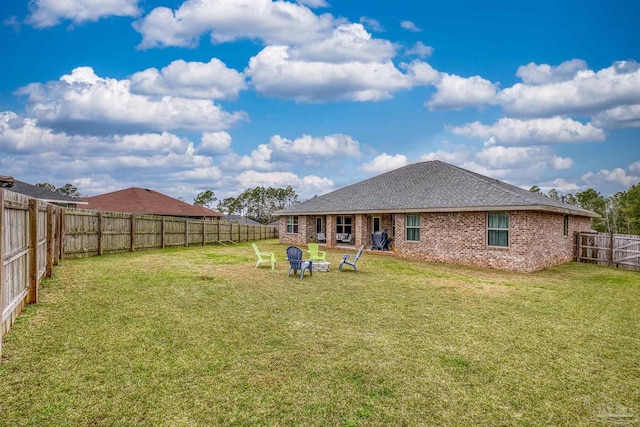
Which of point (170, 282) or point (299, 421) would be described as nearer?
point (299, 421)

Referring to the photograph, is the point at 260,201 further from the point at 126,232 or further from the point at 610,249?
the point at 610,249

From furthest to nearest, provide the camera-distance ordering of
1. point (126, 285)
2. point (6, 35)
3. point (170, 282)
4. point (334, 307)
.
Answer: point (6, 35), point (170, 282), point (126, 285), point (334, 307)

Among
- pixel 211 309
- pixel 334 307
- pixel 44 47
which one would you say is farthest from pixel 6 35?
pixel 334 307

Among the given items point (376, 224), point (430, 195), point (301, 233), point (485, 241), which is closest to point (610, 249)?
point (485, 241)

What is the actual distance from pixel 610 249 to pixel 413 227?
30.2 feet

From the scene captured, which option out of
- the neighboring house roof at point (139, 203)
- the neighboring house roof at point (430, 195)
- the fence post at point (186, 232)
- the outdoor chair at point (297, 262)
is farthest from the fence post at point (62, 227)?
the neighboring house roof at point (139, 203)

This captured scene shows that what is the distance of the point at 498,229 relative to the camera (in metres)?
14.6

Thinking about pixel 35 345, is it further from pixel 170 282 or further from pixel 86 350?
pixel 170 282

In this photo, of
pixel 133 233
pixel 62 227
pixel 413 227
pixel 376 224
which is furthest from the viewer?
pixel 376 224

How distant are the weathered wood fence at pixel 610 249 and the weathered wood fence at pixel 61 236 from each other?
21.2 meters

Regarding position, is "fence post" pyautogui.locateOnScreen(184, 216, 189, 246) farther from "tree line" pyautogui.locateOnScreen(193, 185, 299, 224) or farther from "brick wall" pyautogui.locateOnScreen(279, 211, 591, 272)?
"tree line" pyautogui.locateOnScreen(193, 185, 299, 224)

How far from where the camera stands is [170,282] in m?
9.60

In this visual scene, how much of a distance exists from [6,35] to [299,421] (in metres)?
19.9

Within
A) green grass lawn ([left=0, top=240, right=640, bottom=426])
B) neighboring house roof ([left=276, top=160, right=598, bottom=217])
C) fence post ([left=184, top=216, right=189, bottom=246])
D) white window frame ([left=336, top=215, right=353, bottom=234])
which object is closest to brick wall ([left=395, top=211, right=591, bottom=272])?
neighboring house roof ([left=276, top=160, right=598, bottom=217])
